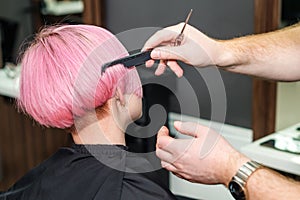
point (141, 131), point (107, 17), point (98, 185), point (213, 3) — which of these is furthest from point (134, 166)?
point (107, 17)

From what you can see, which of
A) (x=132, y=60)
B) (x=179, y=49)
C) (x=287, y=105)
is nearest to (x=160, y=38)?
(x=179, y=49)

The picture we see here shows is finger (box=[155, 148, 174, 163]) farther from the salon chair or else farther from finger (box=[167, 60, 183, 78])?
the salon chair

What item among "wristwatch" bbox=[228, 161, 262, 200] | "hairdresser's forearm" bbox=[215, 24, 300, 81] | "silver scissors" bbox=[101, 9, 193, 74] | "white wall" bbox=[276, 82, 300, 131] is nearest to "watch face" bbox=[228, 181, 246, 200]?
"wristwatch" bbox=[228, 161, 262, 200]

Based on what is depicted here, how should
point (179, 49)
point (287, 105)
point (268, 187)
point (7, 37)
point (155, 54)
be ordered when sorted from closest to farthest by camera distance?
1. point (268, 187)
2. point (155, 54)
3. point (179, 49)
4. point (287, 105)
5. point (7, 37)

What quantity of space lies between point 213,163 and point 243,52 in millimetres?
552

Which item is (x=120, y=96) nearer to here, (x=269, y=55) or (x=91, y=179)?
(x=91, y=179)

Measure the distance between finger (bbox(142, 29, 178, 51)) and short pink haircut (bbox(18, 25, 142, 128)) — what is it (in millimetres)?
79

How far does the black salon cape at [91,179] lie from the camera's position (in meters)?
1.31

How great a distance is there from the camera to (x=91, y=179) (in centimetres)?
132

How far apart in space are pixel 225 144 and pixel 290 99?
119 centimetres

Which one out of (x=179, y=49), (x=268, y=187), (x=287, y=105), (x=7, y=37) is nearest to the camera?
(x=268, y=187)

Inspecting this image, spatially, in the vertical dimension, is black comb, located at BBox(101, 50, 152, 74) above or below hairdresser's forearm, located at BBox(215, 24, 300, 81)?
above

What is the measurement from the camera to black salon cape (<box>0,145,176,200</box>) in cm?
131

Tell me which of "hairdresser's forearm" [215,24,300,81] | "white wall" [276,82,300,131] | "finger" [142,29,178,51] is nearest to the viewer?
"finger" [142,29,178,51]
